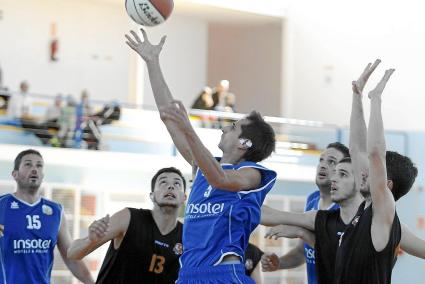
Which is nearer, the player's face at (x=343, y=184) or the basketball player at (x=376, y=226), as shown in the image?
the basketball player at (x=376, y=226)

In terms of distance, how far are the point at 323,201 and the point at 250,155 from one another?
2197 mm

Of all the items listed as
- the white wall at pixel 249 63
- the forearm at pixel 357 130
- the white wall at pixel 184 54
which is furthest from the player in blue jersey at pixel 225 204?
the white wall at pixel 249 63

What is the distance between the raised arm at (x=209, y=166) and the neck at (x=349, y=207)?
1.17 m

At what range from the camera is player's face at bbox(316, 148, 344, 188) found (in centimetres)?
776

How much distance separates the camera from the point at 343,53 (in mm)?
24047

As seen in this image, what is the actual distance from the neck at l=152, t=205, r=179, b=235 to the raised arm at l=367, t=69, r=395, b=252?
7.93 ft

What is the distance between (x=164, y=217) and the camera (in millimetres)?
7633

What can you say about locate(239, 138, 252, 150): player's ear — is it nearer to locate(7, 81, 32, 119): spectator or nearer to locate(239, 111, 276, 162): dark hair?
locate(239, 111, 276, 162): dark hair

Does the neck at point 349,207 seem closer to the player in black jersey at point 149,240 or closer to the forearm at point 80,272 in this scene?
the player in black jersey at point 149,240

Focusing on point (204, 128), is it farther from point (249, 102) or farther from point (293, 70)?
point (249, 102)

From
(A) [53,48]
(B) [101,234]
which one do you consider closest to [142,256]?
(B) [101,234]

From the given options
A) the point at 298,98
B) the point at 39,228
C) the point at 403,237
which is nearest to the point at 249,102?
the point at 298,98

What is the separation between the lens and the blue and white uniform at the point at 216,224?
5.86 metres

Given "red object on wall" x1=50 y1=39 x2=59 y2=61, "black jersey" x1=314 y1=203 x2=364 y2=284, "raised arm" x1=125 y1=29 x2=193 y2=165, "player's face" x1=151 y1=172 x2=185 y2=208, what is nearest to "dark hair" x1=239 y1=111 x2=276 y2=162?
"raised arm" x1=125 y1=29 x2=193 y2=165
